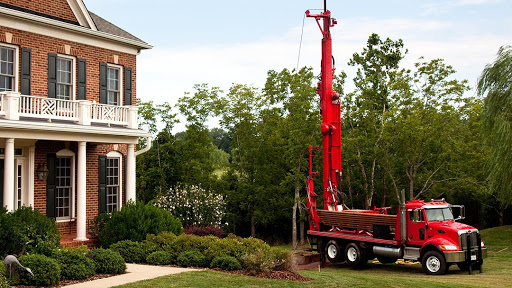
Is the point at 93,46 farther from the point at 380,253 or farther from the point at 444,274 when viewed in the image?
the point at 444,274

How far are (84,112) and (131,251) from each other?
5.42 meters

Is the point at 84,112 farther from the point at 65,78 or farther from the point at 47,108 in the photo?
the point at 65,78

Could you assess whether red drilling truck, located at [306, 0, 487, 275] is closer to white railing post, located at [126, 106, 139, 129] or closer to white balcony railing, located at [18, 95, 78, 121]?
white railing post, located at [126, 106, 139, 129]

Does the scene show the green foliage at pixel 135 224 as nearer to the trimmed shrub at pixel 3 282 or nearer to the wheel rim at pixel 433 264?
the trimmed shrub at pixel 3 282

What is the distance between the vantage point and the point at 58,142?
20.5 meters

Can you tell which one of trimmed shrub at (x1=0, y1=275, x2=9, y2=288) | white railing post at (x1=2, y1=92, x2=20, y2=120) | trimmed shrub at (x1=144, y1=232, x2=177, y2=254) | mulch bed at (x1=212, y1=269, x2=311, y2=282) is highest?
white railing post at (x1=2, y1=92, x2=20, y2=120)

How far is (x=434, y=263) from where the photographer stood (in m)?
18.6

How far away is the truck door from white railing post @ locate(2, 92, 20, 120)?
12914 mm

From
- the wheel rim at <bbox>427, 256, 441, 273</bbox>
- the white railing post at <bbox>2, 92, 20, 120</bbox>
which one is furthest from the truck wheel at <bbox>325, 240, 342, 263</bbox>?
the white railing post at <bbox>2, 92, 20, 120</bbox>

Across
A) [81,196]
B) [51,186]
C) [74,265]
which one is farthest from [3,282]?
[51,186]

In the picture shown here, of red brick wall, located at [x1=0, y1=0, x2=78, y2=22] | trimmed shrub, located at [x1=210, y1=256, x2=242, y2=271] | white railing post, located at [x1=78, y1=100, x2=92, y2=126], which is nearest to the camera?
trimmed shrub, located at [x1=210, y1=256, x2=242, y2=271]

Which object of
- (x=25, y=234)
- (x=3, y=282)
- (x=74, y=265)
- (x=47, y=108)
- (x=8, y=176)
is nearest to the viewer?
(x=3, y=282)

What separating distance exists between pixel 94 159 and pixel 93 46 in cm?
424

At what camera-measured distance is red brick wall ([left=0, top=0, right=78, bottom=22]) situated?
19464mm
